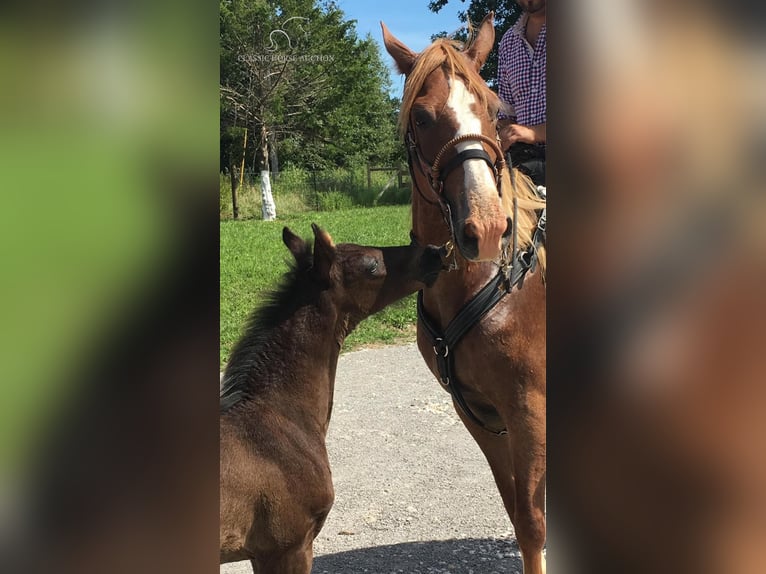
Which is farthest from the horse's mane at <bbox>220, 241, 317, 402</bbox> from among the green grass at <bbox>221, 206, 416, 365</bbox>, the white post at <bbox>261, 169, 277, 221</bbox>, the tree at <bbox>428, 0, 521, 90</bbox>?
the white post at <bbox>261, 169, 277, 221</bbox>

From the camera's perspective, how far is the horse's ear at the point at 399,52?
2.21m

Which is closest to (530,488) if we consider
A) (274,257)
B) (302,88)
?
(274,257)

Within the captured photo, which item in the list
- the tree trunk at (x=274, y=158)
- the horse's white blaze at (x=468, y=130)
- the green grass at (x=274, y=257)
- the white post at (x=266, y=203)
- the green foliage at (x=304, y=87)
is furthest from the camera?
→ the tree trunk at (x=274, y=158)

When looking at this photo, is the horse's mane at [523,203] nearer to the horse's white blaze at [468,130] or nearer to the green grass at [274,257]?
the horse's white blaze at [468,130]

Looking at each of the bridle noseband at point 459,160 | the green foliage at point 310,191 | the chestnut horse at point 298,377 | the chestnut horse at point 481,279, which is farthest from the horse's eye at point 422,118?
the green foliage at point 310,191

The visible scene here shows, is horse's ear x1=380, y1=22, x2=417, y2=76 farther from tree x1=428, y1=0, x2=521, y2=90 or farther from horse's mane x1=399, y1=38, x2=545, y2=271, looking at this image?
tree x1=428, y1=0, x2=521, y2=90

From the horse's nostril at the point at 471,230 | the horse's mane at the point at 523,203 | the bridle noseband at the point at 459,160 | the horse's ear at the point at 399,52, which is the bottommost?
the horse's nostril at the point at 471,230

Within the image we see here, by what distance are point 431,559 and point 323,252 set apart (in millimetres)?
1805

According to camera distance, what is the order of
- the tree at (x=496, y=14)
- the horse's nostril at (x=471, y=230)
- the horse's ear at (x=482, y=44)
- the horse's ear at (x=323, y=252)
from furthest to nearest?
the tree at (x=496, y=14)
the horse's ear at (x=482, y=44)
the horse's ear at (x=323, y=252)
the horse's nostril at (x=471, y=230)

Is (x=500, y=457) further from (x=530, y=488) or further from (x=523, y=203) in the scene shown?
(x=523, y=203)

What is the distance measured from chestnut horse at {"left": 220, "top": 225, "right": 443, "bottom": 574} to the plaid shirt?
69 centimetres

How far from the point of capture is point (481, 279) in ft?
7.44
